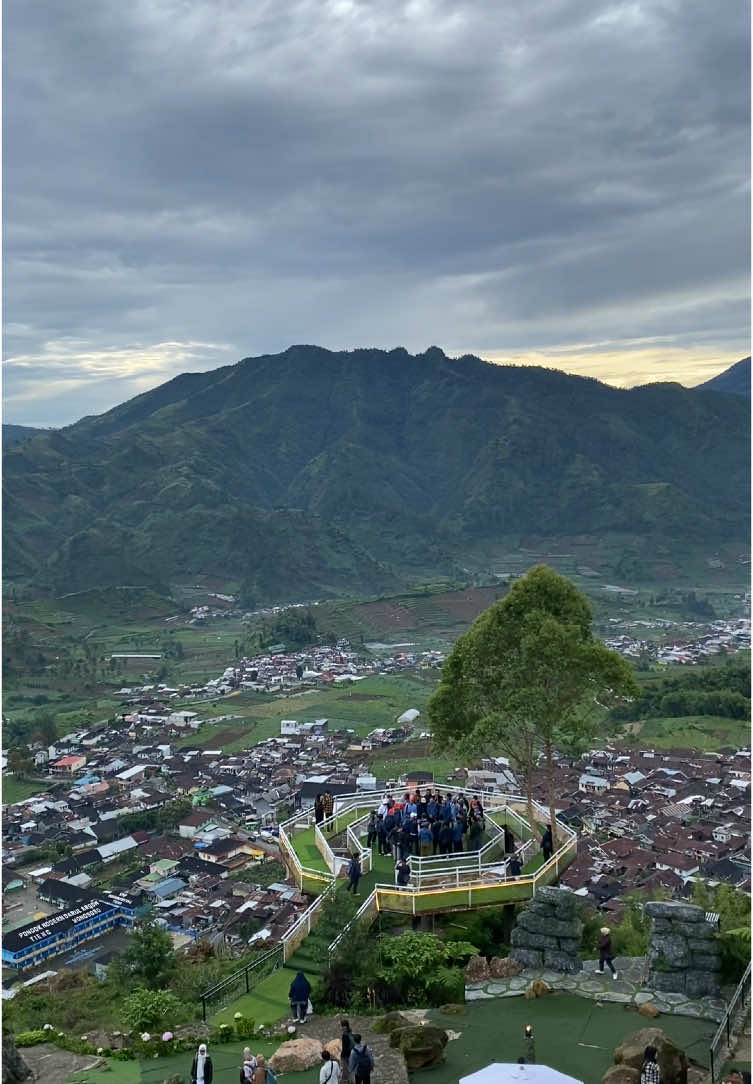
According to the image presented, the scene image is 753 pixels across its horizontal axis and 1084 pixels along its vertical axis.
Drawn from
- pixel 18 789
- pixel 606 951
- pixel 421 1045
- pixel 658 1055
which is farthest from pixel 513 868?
pixel 18 789

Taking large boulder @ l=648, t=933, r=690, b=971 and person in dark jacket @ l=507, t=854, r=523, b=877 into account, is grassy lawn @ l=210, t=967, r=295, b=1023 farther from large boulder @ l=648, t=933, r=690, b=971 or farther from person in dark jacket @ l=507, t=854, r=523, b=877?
large boulder @ l=648, t=933, r=690, b=971

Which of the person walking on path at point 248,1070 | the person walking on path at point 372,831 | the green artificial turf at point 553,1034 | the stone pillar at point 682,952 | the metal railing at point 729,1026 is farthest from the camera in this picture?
the person walking on path at point 372,831

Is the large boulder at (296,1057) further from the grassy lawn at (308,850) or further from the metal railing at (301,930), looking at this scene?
the grassy lawn at (308,850)

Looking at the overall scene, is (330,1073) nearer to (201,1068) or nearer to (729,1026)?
(201,1068)

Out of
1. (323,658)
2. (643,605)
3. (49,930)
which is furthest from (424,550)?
(49,930)

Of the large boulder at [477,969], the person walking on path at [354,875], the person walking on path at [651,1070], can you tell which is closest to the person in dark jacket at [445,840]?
the person walking on path at [354,875]

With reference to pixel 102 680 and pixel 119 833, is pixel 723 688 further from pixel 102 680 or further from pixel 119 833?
pixel 102 680

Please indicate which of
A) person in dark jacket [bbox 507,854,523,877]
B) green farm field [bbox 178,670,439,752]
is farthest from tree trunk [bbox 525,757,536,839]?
green farm field [bbox 178,670,439,752]
